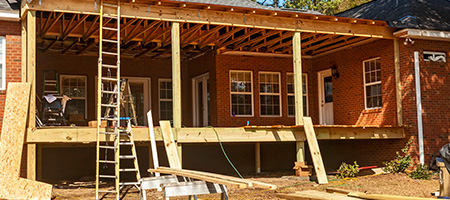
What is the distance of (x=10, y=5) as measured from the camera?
503 inches

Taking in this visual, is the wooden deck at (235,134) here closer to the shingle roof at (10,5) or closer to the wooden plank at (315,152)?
the wooden plank at (315,152)

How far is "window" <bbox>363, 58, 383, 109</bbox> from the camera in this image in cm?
1627

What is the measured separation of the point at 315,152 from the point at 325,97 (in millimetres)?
5945

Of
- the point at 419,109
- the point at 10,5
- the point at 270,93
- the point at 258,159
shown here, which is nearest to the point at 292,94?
the point at 270,93

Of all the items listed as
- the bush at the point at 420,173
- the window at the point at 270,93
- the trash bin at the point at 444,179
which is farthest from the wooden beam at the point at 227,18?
the trash bin at the point at 444,179

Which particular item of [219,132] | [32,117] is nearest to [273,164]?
[219,132]

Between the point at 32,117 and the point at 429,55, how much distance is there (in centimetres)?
1125

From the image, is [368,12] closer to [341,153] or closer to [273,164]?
[341,153]

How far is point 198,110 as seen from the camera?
736 inches

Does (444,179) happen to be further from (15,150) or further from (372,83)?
(15,150)

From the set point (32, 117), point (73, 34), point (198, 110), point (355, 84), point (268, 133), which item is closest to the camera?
point (32, 117)

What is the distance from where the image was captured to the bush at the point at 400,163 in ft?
48.5

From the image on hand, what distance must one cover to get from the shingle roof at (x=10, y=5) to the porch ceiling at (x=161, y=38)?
24.2 inches

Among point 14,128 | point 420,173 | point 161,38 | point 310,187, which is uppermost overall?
point 161,38
